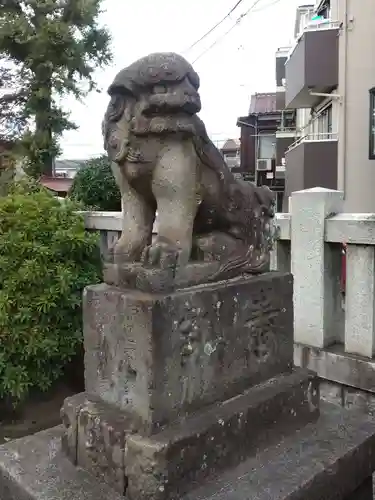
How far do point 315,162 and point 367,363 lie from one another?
22.2 ft

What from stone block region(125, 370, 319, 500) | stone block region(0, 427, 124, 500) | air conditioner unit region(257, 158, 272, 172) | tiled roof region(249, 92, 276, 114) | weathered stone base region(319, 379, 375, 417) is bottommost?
weathered stone base region(319, 379, 375, 417)

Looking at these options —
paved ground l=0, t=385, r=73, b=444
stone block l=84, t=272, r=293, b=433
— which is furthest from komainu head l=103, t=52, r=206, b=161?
paved ground l=0, t=385, r=73, b=444

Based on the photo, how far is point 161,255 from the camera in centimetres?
187

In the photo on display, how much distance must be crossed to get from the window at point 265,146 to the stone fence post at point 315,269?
1939 cm

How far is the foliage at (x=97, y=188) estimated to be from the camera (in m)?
6.63

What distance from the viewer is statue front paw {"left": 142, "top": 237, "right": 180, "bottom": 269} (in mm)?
1872

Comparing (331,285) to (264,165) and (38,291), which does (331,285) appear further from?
(264,165)

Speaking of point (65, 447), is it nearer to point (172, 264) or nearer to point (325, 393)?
point (172, 264)

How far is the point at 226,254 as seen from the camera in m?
2.18

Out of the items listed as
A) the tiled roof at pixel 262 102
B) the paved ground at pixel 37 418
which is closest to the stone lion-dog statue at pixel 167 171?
the paved ground at pixel 37 418

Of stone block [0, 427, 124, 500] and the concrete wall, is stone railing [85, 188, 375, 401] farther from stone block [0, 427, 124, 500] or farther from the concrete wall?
the concrete wall

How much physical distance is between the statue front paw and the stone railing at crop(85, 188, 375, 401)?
3.43ft

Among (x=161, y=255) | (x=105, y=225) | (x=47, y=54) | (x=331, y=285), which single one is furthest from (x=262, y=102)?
(x=161, y=255)

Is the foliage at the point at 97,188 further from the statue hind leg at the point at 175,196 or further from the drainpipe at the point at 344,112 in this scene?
the statue hind leg at the point at 175,196
